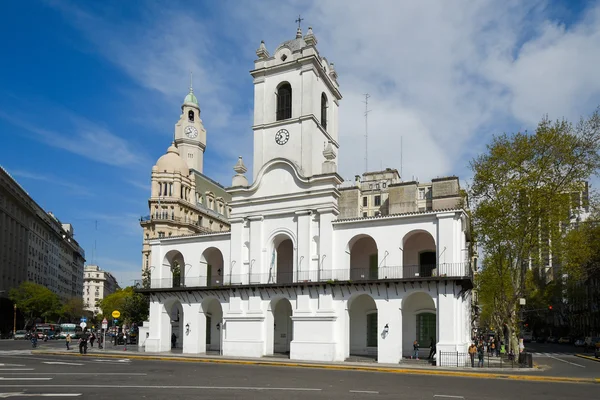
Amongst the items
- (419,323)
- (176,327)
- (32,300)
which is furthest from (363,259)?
(32,300)

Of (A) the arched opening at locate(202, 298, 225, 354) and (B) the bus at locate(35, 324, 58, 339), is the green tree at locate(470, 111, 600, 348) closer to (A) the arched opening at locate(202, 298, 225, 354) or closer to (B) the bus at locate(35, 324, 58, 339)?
(A) the arched opening at locate(202, 298, 225, 354)

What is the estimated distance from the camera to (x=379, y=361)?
113 feet

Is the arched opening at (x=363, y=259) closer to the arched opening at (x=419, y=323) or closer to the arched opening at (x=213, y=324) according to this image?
the arched opening at (x=419, y=323)

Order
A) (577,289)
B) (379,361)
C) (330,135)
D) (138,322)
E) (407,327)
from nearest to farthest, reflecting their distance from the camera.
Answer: (379,361) → (407,327) → (330,135) → (138,322) → (577,289)

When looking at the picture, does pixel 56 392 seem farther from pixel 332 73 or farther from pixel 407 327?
pixel 332 73

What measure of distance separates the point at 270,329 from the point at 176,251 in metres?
10.9

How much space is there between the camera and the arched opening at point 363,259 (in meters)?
38.8

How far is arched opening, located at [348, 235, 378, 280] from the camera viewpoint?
38750mm

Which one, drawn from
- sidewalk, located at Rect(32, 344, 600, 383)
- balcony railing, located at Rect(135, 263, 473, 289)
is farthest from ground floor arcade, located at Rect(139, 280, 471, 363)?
sidewalk, located at Rect(32, 344, 600, 383)

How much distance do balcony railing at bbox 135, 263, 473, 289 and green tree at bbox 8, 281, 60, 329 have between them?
4667cm

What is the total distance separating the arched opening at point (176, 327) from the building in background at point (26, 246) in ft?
133

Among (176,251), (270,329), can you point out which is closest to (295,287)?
(270,329)

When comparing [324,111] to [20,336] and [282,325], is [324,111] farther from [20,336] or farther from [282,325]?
[20,336]

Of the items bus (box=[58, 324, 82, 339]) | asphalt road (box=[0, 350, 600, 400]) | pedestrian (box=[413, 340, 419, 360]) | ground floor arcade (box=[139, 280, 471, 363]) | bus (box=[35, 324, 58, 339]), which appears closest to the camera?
asphalt road (box=[0, 350, 600, 400])
